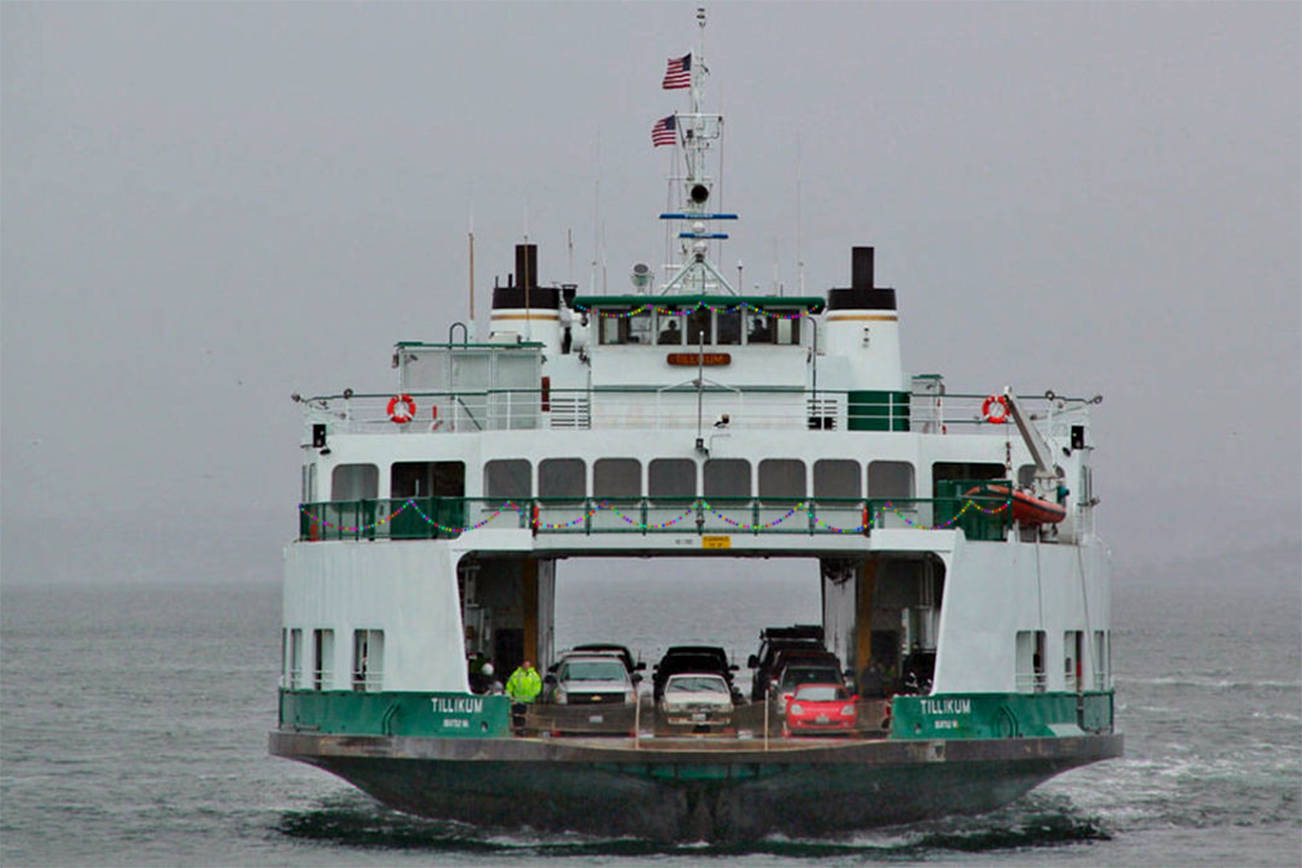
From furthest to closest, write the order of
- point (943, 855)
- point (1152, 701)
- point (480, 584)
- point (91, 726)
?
point (1152, 701), point (91, 726), point (480, 584), point (943, 855)

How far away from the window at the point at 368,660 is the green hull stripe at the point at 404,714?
0.36 m

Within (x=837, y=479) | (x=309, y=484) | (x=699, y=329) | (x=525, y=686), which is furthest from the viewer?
(x=699, y=329)

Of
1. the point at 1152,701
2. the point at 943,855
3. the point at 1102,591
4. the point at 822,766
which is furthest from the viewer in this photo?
the point at 1152,701

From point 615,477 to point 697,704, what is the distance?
417 centimetres

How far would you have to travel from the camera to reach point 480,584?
40.9 meters

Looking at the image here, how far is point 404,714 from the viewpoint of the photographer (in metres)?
33.4

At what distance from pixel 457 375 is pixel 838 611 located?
11974mm

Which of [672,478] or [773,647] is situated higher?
[672,478]

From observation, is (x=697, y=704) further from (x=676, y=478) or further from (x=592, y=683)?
(x=676, y=478)

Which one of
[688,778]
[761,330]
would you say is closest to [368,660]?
[688,778]

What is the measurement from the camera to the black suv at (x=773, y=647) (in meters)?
43.1

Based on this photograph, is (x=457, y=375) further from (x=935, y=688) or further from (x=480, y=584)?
(x=935, y=688)

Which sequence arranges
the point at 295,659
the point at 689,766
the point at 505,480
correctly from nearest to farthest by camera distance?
the point at 689,766
the point at 505,480
the point at 295,659

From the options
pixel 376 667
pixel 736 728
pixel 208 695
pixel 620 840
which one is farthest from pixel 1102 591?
pixel 208 695
